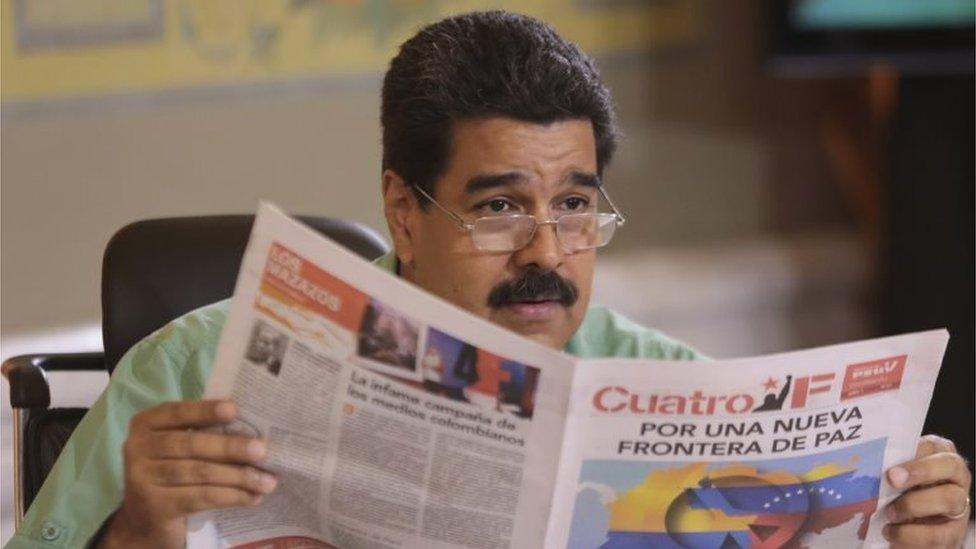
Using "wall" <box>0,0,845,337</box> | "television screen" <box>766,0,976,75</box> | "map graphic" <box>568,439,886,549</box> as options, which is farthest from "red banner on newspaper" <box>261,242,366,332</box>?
"television screen" <box>766,0,976,75</box>

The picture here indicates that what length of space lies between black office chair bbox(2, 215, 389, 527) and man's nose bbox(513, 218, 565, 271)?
501mm

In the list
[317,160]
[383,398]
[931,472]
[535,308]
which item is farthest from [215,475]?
[317,160]

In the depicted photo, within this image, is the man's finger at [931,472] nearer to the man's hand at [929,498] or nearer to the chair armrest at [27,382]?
the man's hand at [929,498]

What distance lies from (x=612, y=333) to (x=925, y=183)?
86.3 inches

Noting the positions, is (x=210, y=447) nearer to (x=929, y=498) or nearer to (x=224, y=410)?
(x=224, y=410)

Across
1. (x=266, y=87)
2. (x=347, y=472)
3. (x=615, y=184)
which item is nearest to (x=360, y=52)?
(x=266, y=87)

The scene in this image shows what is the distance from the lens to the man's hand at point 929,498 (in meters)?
1.41

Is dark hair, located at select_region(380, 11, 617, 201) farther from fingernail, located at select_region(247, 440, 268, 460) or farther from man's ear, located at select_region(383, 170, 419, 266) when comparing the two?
fingernail, located at select_region(247, 440, 268, 460)

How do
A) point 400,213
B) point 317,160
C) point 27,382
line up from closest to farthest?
point 400,213 < point 27,382 < point 317,160

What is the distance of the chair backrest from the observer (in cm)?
188

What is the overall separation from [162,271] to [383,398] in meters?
0.71

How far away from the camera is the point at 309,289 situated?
1.25m

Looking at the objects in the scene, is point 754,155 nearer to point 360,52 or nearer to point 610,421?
point 360,52

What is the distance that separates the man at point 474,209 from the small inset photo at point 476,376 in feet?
1.03
